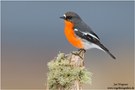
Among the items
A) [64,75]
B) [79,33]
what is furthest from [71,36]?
[64,75]

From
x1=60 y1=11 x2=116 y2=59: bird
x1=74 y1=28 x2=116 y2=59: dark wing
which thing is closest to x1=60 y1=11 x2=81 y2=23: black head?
x1=60 y1=11 x2=116 y2=59: bird

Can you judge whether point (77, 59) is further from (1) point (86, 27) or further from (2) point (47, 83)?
(1) point (86, 27)

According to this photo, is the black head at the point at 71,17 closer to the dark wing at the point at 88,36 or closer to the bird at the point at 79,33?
the bird at the point at 79,33

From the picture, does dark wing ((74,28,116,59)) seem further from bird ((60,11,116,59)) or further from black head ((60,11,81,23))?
black head ((60,11,81,23))

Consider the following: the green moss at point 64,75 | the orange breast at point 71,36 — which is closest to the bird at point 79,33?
the orange breast at point 71,36

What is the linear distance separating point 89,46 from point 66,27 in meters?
0.30

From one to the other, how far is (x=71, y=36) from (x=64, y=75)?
0.80 m

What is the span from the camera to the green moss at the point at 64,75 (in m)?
2.87

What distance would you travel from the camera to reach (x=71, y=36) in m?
3.64

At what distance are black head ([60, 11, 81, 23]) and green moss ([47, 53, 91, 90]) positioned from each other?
68 cm

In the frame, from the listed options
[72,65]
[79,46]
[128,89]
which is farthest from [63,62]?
[128,89]

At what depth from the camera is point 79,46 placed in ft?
11.9

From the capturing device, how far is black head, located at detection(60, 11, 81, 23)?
353cm

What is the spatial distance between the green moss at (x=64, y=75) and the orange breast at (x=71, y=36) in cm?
67
